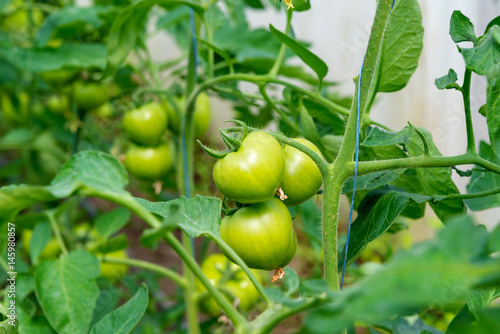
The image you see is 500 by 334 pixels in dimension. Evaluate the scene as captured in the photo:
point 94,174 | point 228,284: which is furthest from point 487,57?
point 228,284

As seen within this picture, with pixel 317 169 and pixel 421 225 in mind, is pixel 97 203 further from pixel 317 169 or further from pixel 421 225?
pixel 317 169

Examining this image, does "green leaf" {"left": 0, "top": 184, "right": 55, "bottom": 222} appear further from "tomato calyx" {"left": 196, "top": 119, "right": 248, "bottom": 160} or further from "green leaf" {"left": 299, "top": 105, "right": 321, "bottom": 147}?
"green leaf" {"left": 299, "top": 105, "right": 321, "bottom": 147}

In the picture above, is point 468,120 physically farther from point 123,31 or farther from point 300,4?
point 123,31

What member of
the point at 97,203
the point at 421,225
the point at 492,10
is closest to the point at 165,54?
the point at 97,203

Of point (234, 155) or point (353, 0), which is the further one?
point (353, 0)

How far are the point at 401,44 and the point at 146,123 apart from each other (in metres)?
0.53

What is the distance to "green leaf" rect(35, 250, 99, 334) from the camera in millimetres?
592

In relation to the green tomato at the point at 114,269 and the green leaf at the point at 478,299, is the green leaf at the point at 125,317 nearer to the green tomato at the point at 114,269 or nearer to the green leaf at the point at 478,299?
the green leaf at the point at 478,299

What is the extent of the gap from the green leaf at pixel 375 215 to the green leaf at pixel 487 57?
127 mm

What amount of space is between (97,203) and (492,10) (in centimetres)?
181

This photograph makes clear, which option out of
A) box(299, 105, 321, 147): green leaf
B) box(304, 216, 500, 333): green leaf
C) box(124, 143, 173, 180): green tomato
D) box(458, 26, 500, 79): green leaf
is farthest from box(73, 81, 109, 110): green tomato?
box(304, 216, 500, 333): green leaf

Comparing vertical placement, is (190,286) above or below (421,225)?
above

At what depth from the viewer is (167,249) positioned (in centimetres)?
Result: 215

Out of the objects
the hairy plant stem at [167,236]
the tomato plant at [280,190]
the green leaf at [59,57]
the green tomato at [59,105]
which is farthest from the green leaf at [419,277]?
the green tomato at [59,105]
